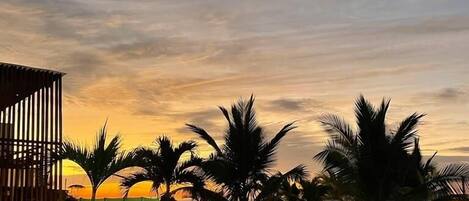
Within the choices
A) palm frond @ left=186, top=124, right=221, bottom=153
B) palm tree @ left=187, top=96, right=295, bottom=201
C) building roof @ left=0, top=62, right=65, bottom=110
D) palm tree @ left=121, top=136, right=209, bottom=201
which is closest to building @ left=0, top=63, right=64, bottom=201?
building roof @ left=0, top=62, right=65, bottom=110

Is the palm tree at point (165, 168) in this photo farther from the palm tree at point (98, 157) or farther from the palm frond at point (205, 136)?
the palm tree at point (98, 157)

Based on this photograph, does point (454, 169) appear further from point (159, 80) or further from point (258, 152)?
point (159, 80)

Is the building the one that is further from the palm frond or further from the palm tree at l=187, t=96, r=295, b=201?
the palm tree at l=187, t=96, r=295, b=201

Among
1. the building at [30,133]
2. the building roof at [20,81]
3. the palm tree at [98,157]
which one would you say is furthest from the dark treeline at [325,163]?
the building roof at [20,81]

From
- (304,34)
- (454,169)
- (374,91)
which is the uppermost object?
(304,34)

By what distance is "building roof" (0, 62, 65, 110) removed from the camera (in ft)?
63.0

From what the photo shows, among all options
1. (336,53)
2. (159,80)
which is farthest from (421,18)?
(159,80)

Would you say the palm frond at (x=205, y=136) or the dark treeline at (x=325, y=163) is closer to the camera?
the dark treeline at (x=325, y=163)

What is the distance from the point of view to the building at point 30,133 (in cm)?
1906

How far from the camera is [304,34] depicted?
17.8 m

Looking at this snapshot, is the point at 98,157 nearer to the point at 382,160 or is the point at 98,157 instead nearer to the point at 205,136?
the point at 205,136

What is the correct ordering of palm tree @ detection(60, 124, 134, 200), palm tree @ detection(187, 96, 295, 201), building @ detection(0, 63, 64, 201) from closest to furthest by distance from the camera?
palm tree @ detection(60, 124, 134, 200), palm tree @ detection(187, 96, 295, 201), building @ detection(0, 63, 64, 201)

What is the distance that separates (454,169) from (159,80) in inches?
337

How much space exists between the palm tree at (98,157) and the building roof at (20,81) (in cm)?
498
